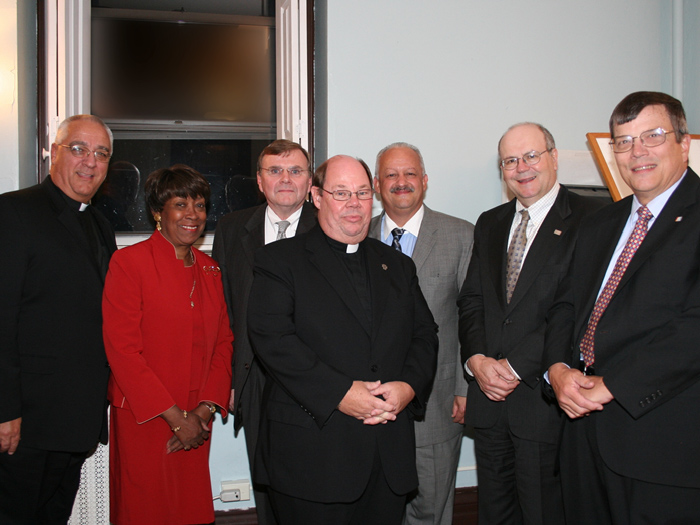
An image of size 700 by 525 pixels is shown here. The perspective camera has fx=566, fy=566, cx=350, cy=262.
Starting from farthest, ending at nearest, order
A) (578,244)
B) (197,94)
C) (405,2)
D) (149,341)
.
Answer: (197,94)
(405,2)
(149,341)
(578,244)

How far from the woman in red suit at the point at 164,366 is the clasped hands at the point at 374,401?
2.82ft

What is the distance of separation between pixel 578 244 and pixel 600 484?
33.6 inches

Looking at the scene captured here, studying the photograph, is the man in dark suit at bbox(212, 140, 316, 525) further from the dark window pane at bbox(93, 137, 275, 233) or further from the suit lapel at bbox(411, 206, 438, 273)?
the dark window pane at bbox(93, 137, 275, 233)

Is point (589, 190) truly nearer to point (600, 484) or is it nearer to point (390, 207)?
point (390, 207)

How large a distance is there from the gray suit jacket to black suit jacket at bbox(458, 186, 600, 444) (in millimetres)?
132

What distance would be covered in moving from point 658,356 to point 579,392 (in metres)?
0.28

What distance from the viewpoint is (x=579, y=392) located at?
188 centimetres

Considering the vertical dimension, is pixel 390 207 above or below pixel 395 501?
above

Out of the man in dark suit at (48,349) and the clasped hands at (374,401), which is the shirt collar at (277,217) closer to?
the man in dark suit at (48,349)

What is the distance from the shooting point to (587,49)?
371 cm

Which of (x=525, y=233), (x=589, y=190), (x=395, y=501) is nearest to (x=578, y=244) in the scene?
(x=525, y=233)

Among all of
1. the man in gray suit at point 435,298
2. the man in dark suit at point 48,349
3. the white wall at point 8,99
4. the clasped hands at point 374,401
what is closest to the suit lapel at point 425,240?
the man in gray suit at point 435,298

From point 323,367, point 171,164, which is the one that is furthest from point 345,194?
point 171,164

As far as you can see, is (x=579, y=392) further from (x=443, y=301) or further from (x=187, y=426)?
(x=187, y=426)
